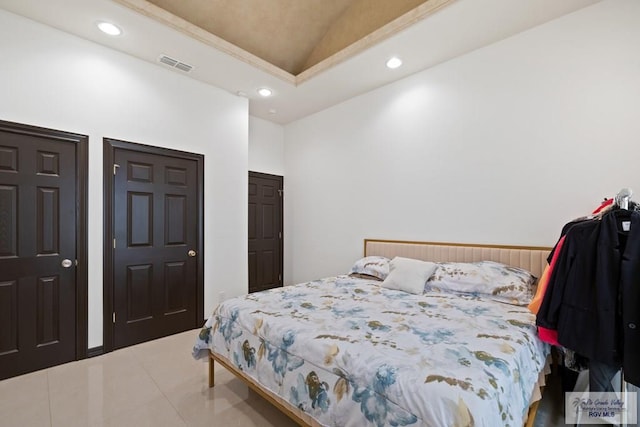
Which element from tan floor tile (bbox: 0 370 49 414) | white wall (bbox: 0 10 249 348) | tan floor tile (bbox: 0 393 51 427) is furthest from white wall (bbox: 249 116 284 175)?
tan floor tile (bbox: 0 393 51 427)

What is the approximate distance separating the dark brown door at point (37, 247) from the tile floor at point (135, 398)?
0.23 m

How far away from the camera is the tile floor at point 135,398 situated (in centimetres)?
192

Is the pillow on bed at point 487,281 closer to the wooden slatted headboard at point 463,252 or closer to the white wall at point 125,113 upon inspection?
the wooden slatted headboard at point 463,252

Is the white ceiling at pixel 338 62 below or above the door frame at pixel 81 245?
above

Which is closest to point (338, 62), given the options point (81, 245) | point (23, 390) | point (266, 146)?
point (266, 146)

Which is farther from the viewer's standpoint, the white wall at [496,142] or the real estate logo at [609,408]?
the white wall at [496,142]

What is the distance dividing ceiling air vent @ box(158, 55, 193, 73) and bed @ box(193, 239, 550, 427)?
262 centimetres

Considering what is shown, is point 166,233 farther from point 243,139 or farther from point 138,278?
point 243,139

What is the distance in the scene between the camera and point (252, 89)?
12.5ft

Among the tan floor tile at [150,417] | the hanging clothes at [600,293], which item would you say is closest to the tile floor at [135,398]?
the tan floor tile at [150,417]

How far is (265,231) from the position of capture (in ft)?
15.8

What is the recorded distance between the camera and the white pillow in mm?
2721

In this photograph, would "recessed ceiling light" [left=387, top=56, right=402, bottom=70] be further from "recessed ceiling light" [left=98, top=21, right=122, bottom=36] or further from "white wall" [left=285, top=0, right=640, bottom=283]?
"recessed ceiling light" [left=98, top=21, right=122, bottom=36]

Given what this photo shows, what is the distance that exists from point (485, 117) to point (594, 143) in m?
0.88
